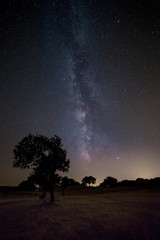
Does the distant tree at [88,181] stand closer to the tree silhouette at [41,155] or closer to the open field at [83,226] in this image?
the tree silhouette at [41,155]

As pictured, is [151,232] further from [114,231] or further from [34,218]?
[34,218]

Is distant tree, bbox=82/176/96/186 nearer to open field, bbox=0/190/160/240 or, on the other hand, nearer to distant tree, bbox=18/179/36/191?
distant tree, bbox=18/179/36/191

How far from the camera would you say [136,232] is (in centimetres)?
1096

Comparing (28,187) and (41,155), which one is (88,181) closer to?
(28,187)

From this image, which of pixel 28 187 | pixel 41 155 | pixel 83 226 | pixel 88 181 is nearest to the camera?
pixel 83 226

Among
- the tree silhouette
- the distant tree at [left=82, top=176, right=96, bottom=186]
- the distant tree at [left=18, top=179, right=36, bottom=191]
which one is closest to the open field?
the tree silhouette

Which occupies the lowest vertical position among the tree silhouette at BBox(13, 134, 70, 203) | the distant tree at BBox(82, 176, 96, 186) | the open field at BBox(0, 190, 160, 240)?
the open field at BBox(0, 190, 160, 240)

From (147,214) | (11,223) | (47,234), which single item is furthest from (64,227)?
(147,214)

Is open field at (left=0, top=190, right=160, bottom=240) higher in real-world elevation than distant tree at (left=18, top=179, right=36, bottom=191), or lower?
lower

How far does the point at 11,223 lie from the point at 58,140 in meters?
13.7

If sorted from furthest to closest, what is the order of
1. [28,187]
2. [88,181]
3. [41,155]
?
[88,181]
[28,187]
[41,155]

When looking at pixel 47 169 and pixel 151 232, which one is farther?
pixel 47 169

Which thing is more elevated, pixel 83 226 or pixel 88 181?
pixel 88 181

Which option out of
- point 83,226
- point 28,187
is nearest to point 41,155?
point 83,226
